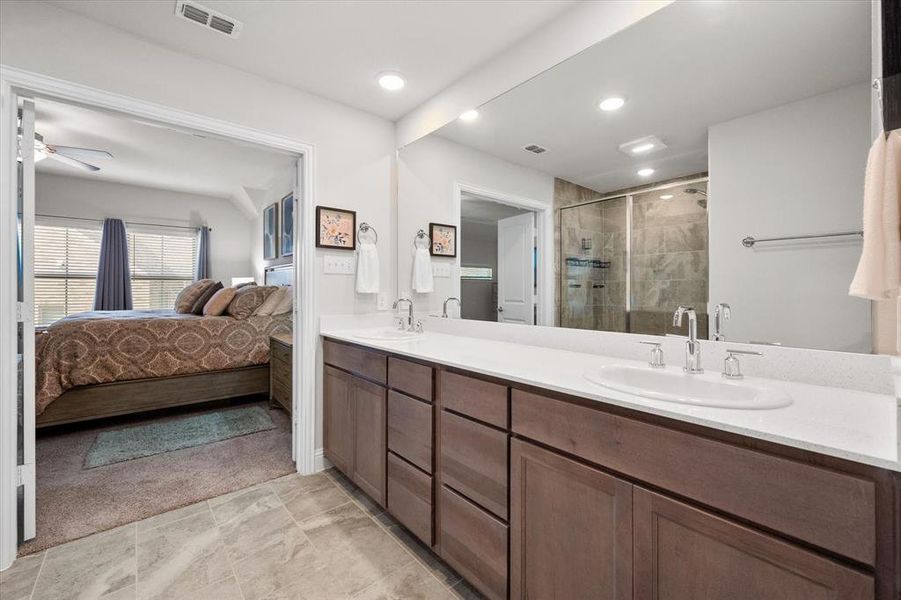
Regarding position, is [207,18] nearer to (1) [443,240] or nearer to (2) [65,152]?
(1) [443,240]

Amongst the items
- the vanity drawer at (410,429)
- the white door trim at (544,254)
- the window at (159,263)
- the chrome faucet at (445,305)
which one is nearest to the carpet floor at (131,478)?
the vanity drawer at (410,429)

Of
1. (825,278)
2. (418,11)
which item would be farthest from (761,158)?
(418,11)

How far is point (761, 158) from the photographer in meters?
1.25

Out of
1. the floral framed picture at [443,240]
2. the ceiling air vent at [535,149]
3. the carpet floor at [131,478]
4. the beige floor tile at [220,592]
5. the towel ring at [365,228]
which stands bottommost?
the beige floor tile at [220,592]

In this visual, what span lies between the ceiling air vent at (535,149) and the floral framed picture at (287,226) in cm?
342

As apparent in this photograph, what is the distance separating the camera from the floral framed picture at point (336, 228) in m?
2.44

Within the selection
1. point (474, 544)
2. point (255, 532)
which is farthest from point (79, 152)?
point (474, 544)

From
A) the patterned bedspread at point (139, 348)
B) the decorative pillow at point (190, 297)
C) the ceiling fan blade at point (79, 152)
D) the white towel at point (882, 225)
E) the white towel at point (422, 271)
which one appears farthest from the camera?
the decorative pillow at point (190, 297)

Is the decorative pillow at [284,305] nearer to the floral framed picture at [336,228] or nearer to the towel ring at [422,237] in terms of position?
the floral framed picture at [336,228]

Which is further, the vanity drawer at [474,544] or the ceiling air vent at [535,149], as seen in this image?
the ceiling air vent at [535,149]

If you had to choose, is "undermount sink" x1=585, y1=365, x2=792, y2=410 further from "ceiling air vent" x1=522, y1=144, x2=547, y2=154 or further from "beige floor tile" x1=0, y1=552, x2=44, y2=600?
"beige floor tile" x1=0, y1=552, x2=44, y2=600

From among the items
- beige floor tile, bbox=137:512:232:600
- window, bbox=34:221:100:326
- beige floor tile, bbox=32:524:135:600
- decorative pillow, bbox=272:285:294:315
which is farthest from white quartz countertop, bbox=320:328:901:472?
window, bbox=34:221:100:326

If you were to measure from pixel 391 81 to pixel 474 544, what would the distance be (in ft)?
7.82

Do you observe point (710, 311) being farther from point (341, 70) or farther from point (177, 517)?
point (177, 517)
